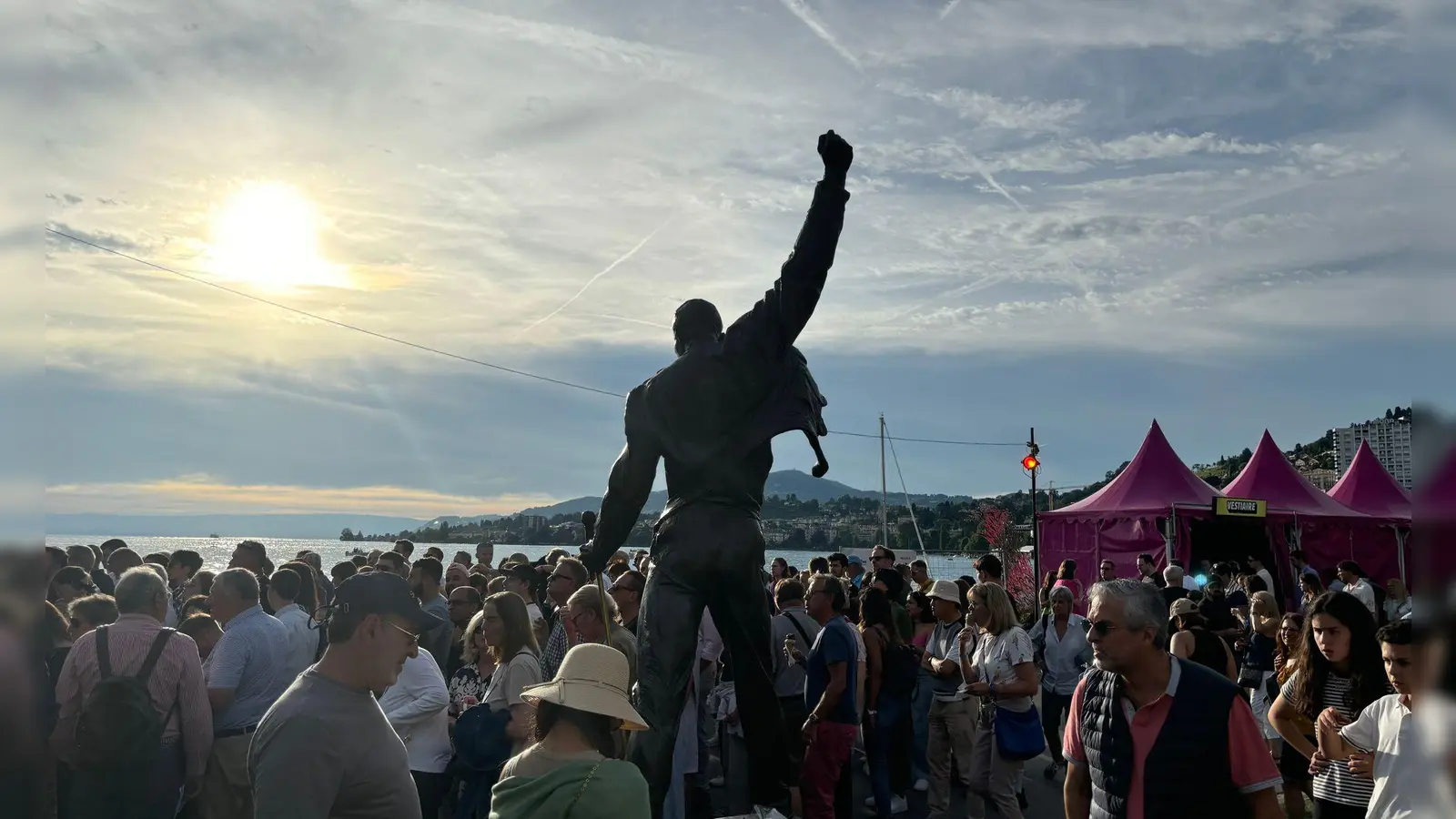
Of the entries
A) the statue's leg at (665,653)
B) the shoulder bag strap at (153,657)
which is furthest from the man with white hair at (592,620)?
the shoulder bag strap at (153,657)

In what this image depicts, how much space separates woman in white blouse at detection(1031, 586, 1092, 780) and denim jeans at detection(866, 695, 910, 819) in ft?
4.43

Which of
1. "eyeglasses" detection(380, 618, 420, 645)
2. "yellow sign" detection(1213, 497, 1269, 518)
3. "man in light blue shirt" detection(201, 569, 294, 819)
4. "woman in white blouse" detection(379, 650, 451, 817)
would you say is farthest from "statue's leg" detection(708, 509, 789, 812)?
"yellow sign" detection(1213, 497, 1269, 518)

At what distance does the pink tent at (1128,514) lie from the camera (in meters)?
20.1

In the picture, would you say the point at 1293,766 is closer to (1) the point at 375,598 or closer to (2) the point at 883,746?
(2) the point at 883,746

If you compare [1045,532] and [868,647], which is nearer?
[868,647]

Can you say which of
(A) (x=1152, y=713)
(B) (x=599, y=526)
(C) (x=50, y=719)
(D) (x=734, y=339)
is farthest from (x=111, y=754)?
(A) (x=1152, y=713)

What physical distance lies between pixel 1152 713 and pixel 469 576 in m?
8.50

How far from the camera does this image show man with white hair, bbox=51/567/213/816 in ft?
15.6

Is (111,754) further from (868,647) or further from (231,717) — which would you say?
(868,647)

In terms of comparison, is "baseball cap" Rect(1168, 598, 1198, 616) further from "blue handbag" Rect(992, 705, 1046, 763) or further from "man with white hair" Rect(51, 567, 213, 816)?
"man with white hair" Rect(51, 567, 213, 816)

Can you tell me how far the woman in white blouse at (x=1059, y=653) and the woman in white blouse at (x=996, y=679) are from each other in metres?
1.57

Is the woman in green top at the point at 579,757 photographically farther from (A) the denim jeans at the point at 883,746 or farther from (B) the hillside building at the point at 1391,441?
(A) the denim jeans at the point at 883,746

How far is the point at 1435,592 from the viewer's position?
2.14ft

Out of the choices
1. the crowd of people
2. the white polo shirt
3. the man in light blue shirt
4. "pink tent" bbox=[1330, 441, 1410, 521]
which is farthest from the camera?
"pink tent" bbox=[1330, 441, 1410, 521]
